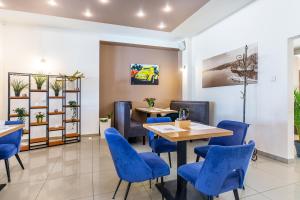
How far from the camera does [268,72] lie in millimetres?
3285

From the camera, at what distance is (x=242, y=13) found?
3.81 meters

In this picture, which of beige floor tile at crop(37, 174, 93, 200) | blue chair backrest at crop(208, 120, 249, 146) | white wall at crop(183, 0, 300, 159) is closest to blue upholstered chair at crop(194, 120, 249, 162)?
blue chair backrest at crop(208, 120, 249, 146)

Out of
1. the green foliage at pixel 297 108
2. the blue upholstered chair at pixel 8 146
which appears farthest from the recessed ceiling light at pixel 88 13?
the green foliage at pixel 297 108

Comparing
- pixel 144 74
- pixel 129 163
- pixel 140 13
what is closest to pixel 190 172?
pixel 129 163

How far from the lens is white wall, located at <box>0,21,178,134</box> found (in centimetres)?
440

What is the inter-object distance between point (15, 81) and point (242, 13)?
226 inches

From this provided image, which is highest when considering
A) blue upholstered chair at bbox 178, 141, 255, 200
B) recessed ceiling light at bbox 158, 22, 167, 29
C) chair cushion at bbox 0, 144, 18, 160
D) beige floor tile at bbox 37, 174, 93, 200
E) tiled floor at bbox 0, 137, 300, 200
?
recessed ceiling light at bbox 158, 22, 167, 29

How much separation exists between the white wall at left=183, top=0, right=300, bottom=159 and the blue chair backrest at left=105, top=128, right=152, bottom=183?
2780 millimetres

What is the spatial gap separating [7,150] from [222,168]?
9.26 feet

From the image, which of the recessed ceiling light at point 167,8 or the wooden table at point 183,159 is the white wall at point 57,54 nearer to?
the recessed ceiling light at point 167,8

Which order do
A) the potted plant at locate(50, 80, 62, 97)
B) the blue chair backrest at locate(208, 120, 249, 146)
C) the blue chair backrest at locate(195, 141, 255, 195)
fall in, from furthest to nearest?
the potted plant at locate(50, 80, 62, 97), the blue chair backrest at locate(208, 120, 249, 146), the blue chair backrest at locate(195, 141, 255, 195)

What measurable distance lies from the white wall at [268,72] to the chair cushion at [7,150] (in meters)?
4.36

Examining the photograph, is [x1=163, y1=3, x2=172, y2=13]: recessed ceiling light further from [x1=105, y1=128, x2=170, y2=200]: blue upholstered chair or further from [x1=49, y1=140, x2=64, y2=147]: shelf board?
[x1=49, y1=140, x2=64, y2=147]: shelf board

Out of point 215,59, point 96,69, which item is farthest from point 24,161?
point 215,59
